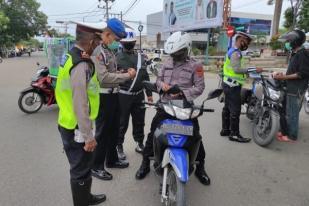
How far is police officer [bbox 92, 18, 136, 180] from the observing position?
3.35 metres

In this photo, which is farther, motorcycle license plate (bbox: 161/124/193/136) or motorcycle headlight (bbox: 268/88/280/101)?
motorcycle headlight (bbox: 268/88/280/101)

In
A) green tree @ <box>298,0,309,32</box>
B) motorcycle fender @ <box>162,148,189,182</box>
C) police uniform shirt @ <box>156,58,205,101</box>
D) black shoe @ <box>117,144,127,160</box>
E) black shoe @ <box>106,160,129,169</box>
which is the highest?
green tree @ <box>298,0,309,32</box>

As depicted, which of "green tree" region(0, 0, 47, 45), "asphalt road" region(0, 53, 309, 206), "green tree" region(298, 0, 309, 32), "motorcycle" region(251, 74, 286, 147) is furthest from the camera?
"green tree" region(0, 0, 47, 45)

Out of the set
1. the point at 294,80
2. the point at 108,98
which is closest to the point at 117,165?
the point at 108,98

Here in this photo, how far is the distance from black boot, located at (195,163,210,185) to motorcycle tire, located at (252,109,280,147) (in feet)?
5.36

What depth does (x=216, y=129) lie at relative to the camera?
6.15 metres

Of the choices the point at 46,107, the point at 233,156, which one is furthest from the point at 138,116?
the point at 46,107

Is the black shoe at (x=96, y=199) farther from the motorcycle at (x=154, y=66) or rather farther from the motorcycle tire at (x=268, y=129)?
the motorcycle tire at (x=268, y=129)

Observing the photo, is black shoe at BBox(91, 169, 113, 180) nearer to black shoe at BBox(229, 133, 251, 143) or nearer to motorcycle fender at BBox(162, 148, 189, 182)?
motorcycle fender at BBox(162, 148, 189, 182)

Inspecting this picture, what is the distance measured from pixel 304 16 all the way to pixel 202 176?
24691 mm

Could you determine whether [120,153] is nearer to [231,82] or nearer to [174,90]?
[174,90]

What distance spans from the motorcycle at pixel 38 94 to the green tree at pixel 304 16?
72.4ft

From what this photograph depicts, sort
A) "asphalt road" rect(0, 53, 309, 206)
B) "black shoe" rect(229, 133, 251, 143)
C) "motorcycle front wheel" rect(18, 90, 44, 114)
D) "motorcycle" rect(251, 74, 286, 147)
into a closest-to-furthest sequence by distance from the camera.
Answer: "asphalt road" rect(0, 53, 309, 206) → "motorcycle" rect(251, 74, 286, 147) → "black shoe" rect(229, 133, 251, 143) → "motorcycle front wheel" rect(18, 90, 44, 114)

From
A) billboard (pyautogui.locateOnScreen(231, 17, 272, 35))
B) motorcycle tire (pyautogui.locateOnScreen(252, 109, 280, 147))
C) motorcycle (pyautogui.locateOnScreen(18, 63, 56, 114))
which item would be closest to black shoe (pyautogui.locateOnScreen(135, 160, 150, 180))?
motorcycle tire (pyautogui.locateOnScreen(252, 109, 280, 147))
